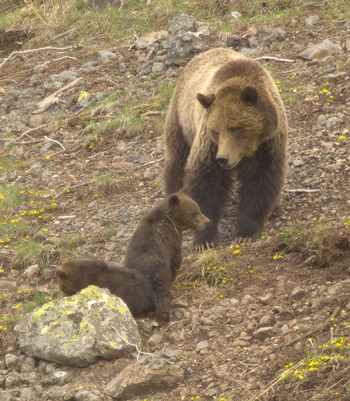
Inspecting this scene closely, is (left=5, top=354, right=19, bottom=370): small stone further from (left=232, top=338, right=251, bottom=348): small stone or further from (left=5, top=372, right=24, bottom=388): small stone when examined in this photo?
(left=232, top=338, right=251, bottom=348): small stone

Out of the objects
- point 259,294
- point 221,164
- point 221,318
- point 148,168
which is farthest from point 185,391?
point 148,168

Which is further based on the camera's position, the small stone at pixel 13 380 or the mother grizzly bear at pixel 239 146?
the mother grizzly bear at pixel 239 146

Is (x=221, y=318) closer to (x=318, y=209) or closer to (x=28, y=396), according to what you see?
(x=28, y=396)

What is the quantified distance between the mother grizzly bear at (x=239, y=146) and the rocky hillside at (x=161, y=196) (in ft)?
1.08

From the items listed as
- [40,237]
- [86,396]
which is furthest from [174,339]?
[40,237]

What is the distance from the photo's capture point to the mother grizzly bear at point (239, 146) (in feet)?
22.8

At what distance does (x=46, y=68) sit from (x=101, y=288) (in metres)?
8.61

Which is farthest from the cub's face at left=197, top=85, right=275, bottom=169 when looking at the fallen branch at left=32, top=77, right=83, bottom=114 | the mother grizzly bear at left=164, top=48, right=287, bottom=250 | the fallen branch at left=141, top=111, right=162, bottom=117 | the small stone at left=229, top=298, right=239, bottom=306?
the fallen branch at left=32, top=77, right=83, bottom=114

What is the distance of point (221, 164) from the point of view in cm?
696

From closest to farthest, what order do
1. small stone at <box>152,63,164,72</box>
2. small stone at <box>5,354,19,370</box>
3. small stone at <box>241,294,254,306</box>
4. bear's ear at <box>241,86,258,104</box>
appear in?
small stone at <box>5,354,19,370</box>, small stone at <box>241,294,254,306</box>, bear's ear at <box>241,86,258,104</box>, small stone at <box>152,63,164,72</box>

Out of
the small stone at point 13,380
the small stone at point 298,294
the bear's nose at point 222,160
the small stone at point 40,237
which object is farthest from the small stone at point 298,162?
the small stone at point 13,380

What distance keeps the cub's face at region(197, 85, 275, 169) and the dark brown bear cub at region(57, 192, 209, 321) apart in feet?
2.79

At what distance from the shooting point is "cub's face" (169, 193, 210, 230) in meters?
6.40

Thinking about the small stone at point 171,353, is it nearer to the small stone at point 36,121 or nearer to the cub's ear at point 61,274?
the cub's ear at point 61,274
